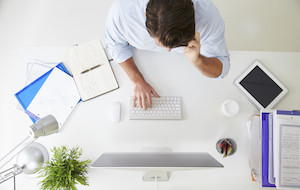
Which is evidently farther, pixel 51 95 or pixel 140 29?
pixel 51 95

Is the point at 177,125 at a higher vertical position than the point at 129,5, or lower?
lower

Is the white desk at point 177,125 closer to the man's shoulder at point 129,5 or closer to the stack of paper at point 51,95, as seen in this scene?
the stack of paper at point 51,95

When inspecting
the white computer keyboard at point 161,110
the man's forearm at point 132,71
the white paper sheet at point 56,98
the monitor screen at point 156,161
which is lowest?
the monitor screen at point 156,161

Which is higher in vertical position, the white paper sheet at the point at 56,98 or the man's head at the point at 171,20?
the man's head at the point at 171,20

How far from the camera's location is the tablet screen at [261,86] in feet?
4.12

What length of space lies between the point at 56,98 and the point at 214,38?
89 cm

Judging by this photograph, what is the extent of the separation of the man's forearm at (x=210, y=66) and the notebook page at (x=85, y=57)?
0.53m

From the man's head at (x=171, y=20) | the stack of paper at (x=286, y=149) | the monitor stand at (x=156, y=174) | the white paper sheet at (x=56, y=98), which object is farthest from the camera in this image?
the white paper sheet at (x=56, y=98)

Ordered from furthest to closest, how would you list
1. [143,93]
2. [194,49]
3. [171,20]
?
[143,93] < [194,49] < [171,20]

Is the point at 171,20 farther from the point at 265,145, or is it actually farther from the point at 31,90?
the point at 31,90

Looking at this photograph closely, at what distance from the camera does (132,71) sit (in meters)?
1.24

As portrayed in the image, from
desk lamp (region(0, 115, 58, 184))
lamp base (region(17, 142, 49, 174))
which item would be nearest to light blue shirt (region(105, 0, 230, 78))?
desk lamp (region(0, 115, 58, 184))

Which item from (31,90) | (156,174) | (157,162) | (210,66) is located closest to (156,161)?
(157,162)

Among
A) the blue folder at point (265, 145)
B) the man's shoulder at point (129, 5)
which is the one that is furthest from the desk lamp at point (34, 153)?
the blue folder at point (265, 145)
